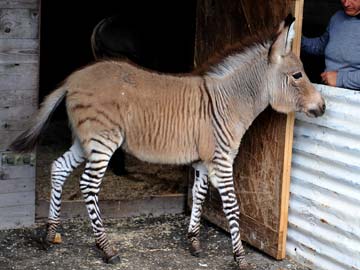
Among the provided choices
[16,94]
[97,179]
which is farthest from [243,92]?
[16,94]

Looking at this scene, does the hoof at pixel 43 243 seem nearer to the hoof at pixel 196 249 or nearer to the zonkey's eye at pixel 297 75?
the hoof at pixel 196 249

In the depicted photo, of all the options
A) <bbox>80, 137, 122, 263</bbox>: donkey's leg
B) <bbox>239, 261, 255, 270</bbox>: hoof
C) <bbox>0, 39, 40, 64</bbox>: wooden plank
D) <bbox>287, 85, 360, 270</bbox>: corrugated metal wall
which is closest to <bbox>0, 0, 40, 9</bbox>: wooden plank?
<bbox>0, 39, 40, 64</bbox>: wooden plank

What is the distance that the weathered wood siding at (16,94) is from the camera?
5.68 m

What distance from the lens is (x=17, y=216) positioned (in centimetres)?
598

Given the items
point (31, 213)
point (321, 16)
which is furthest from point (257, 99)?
point (321, 16)

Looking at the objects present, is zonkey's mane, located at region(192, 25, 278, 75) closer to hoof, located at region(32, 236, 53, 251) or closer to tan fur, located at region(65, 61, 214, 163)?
tan fur, located at region(65, 61, 214, 163)

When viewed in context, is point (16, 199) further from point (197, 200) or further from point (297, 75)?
point (297, 75)

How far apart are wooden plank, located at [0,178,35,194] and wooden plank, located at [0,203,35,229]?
0.14 metres

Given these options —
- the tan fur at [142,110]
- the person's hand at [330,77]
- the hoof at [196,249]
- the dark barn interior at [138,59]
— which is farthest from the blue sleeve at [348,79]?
the dark barn interior at [138,59]

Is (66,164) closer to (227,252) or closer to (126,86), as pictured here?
(126,86)

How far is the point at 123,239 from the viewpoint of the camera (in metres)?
5.93

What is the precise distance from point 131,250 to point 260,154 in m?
1.27

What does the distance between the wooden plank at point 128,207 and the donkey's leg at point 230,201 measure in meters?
1.26

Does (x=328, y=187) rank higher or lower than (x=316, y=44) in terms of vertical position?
lower
